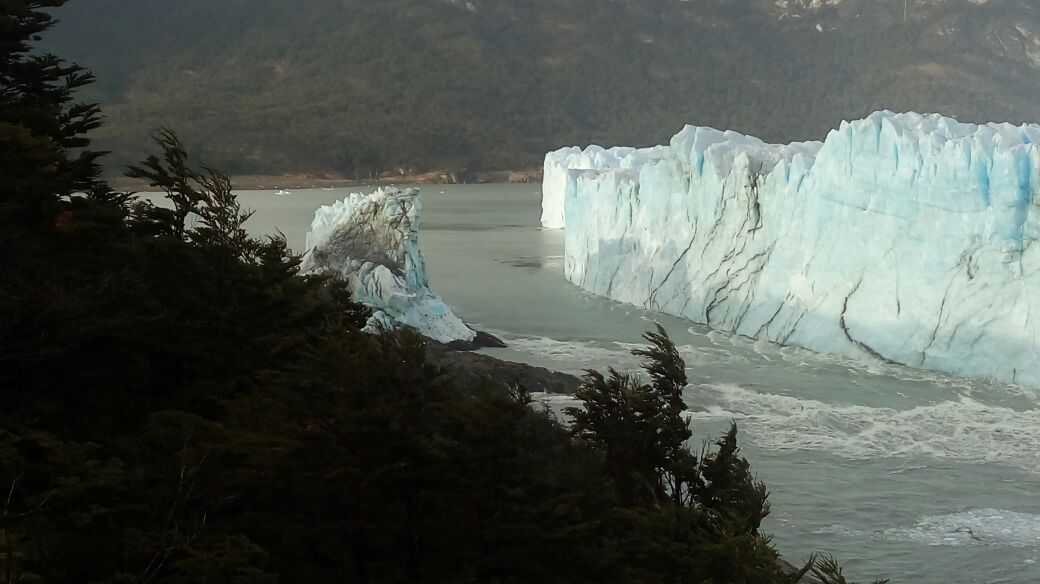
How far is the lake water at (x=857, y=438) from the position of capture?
965cm

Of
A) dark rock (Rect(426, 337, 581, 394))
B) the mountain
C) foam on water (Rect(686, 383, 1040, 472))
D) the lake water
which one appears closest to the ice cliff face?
the lake water

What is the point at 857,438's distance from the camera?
41.9 ft

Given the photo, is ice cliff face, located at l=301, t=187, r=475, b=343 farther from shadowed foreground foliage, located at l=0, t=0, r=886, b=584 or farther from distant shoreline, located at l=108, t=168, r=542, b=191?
distant shoreline, located at l=108, t=168, r=542, b=191

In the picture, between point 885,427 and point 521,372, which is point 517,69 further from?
point 885,427

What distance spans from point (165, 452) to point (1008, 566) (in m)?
7.13

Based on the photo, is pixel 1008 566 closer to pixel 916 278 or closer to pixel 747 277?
pixel 916 278

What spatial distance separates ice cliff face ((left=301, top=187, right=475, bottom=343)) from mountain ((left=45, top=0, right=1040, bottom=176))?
54.7 m

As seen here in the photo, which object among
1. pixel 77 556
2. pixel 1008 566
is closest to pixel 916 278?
pixel 1008 566

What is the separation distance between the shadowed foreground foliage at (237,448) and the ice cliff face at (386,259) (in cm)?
1007

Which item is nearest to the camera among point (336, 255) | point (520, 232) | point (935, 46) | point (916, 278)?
point (916, 278)

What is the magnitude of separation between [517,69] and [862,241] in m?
80.2

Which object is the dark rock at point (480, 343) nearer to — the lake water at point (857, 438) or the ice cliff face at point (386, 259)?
the ice cliff face at point (386, 259)

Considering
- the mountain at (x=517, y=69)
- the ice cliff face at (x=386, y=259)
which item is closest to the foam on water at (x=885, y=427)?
the ice cliff face at (x=386, y=259)

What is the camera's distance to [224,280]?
257 inches
